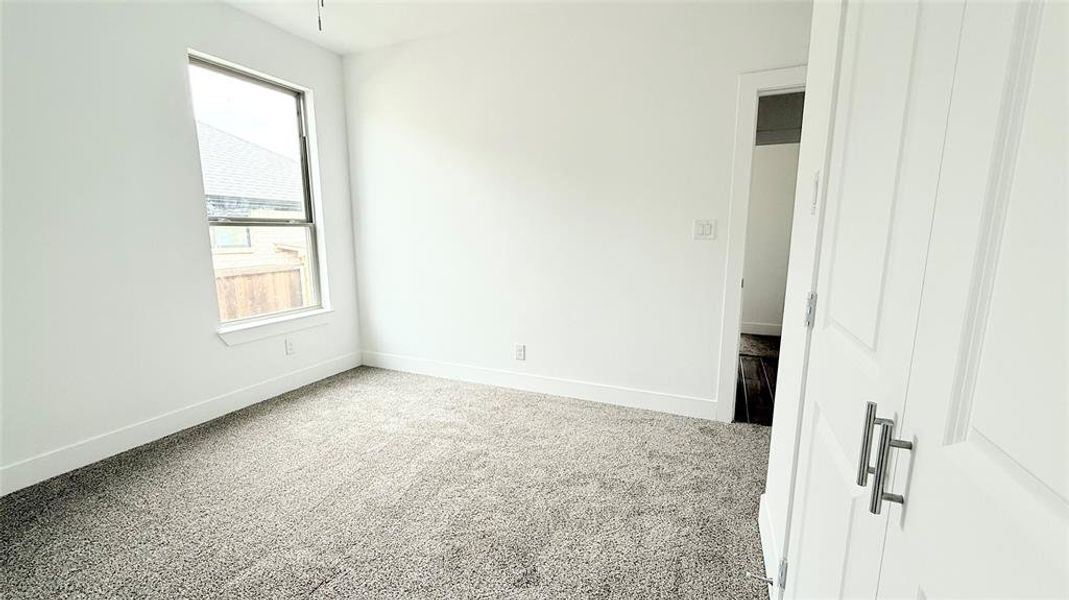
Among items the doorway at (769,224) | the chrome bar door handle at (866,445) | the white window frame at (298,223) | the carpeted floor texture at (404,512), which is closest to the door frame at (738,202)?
the carpeted floor texture at (404,512)

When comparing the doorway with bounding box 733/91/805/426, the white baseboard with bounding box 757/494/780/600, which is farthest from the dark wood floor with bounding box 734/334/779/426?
the white baseboard with bounding box 757/494/780/600

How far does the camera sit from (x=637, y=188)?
2738mm

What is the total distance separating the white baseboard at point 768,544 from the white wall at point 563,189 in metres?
1.08

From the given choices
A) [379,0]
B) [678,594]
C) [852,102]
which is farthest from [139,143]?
[678,594]

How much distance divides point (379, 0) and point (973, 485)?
3.24 meters

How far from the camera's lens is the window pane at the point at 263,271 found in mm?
2834

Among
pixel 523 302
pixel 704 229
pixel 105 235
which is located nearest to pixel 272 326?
pixel 105 235

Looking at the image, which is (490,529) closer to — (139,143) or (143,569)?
(143,569)

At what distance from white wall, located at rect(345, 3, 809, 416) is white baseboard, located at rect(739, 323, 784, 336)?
269 cm

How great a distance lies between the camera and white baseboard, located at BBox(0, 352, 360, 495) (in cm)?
202

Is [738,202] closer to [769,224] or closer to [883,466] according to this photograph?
[883,466]

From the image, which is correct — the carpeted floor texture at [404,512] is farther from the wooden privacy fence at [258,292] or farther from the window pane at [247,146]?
the window pane at [247,146]

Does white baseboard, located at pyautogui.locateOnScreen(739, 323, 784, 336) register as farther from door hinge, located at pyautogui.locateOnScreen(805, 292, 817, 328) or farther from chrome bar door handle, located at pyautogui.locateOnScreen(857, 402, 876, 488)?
chrome bar door handle, located at pyautogui.locateOnScreen(857, 402, 876, 488)

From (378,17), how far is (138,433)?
2.87m
